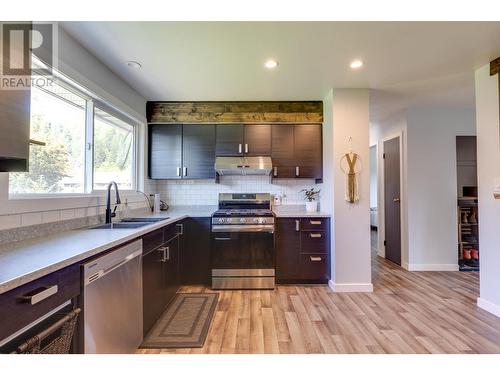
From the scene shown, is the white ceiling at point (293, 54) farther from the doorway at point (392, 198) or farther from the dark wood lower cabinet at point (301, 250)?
the dark wood lower cabinet at point (301, 250)

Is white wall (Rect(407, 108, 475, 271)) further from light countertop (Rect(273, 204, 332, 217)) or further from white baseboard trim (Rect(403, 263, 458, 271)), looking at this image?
light countertop (Rect(273, 204, 332, 217))

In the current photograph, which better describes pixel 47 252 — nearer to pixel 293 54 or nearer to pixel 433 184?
pixel 293 54

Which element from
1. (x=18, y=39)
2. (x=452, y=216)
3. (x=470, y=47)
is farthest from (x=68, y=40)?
(x=452, y=216)

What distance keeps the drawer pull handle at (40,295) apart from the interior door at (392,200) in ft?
14.1

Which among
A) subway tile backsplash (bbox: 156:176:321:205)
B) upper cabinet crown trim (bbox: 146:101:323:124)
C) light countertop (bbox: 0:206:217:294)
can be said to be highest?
upper cabinet crown trim (bbox: 146:101:323:124)

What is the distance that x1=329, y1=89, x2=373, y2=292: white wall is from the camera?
296 centimetres

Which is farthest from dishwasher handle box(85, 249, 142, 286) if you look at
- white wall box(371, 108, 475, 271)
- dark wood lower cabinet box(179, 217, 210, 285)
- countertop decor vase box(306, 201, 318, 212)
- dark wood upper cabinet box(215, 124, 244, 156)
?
white wall box(371, 108, 475, 271)

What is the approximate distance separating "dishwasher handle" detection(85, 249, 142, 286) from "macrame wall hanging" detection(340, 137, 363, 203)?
2359mm

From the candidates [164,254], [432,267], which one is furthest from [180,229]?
[432,267]

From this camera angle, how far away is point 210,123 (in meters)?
3.50

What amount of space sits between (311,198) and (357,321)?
174 cm

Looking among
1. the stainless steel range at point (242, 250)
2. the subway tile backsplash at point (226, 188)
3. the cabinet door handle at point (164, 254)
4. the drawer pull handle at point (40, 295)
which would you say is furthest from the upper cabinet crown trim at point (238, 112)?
the drawer pull handle at point (40, 295)

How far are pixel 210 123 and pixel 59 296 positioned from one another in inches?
110

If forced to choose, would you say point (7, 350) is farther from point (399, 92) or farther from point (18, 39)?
point (399, 92)
